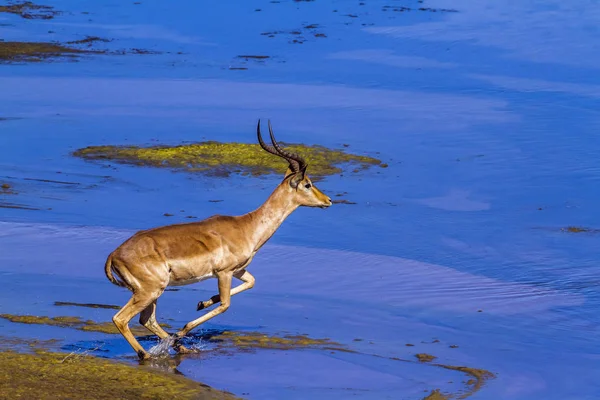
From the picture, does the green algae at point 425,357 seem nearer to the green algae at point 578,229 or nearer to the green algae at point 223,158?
the green algae at point 578,229

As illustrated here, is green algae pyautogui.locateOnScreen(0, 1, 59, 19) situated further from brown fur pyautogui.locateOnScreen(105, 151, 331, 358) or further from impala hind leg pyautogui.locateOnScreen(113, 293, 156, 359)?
impala hind leg pyautogui.locateOnScreen(113, 293, 156, 359)

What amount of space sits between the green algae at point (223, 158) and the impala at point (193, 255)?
6723 millimetres

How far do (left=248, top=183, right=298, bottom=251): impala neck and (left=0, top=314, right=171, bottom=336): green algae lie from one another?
1.25m

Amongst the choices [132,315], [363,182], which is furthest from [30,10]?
[132,315]

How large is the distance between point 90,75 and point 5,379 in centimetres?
1816

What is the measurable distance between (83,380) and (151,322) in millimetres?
1525

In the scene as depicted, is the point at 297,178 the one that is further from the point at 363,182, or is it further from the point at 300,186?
the point at 363,182

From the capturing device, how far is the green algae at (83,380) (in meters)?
8.65

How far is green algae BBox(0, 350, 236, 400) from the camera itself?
8.65 metres

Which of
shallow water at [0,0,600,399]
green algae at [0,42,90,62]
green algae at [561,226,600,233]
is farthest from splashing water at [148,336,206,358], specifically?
green algae at [0,42,90,62]

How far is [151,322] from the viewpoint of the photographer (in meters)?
10.5

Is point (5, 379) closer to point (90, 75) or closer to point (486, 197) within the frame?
point (486, 197)

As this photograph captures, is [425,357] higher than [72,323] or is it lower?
lower

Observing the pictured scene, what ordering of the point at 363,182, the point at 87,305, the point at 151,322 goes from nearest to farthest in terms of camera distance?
the point at 151,322, the point at 87,305, the point at 363,182
